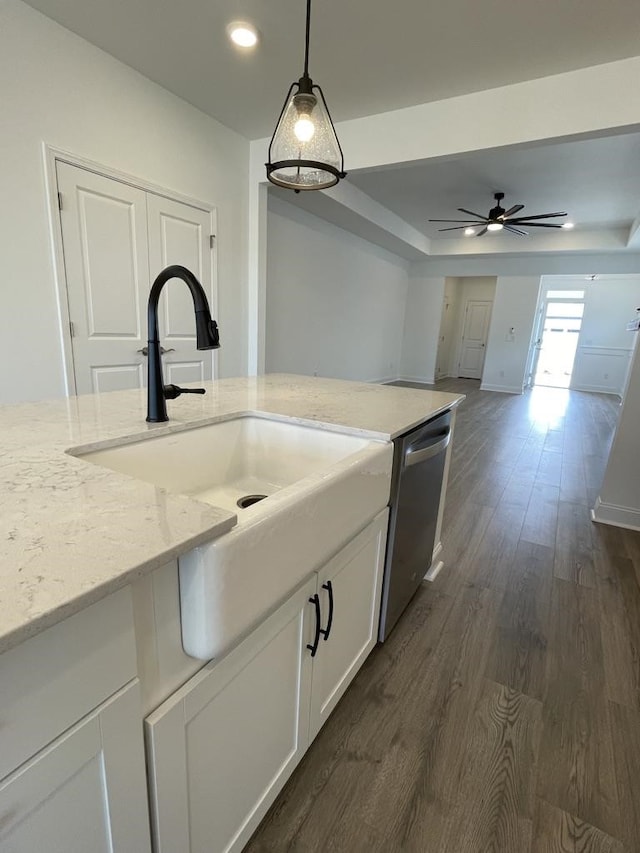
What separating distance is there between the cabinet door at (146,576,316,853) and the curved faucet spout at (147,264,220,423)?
2.24 feet

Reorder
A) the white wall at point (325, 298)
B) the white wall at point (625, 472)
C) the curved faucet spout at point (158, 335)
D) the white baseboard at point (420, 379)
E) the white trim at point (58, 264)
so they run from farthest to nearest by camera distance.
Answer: the white baseboard at point (420, 379), the white wall at point (325, 298), the white wall at point (625, 472), the white trim at point (58, 264), the curved faucet spout at point (158, 335)

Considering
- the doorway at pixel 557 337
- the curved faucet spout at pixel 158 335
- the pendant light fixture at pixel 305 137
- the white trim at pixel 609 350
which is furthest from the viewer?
the doorway at pixel 557 337

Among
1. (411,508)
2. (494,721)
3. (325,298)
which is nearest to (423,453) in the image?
(411,508)

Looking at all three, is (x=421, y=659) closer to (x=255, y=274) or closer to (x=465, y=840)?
(x=465, y=840)

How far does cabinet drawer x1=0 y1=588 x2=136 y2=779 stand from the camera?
43 cm

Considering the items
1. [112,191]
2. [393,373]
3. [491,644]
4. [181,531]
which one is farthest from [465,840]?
[393,373]

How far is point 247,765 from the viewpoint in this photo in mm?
896

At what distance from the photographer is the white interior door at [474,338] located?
10.2m

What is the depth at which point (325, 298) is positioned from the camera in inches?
227

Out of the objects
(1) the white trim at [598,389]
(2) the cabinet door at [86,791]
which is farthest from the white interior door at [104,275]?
(1) the white trim at [598,389]

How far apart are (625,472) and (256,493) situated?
262 centimetres

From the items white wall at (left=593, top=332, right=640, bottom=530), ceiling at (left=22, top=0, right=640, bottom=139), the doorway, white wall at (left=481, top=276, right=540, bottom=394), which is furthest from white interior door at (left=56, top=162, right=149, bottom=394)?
the doorway

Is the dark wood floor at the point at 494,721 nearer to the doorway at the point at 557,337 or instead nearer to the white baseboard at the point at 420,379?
the white baseboard at the point at 420,379

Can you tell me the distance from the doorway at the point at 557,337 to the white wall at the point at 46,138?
8.41 meters
